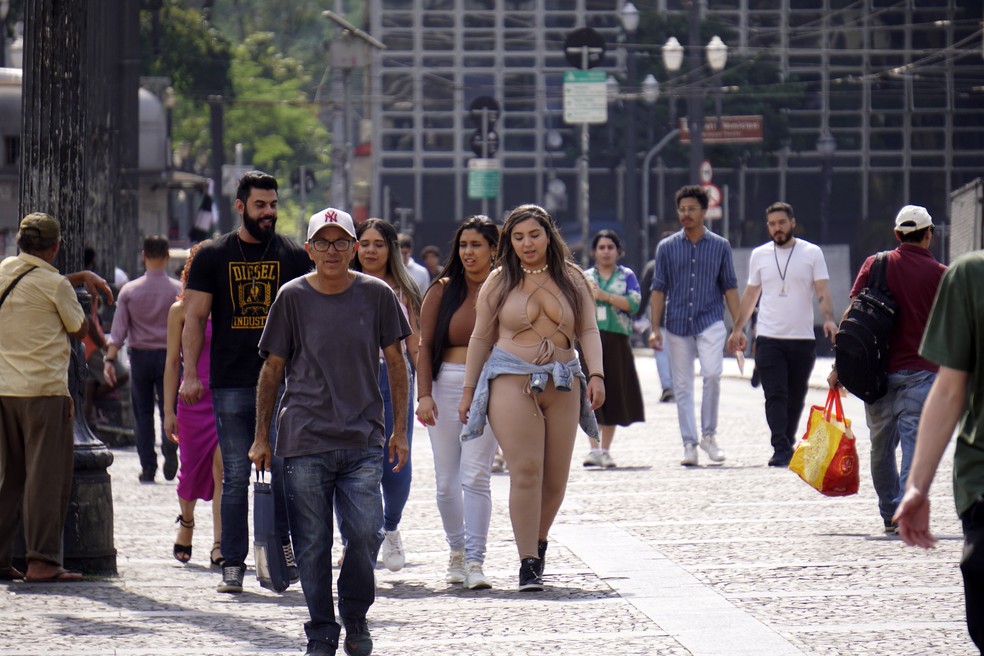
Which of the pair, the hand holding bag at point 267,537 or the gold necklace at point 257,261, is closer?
the hand holding bag at point 267,537

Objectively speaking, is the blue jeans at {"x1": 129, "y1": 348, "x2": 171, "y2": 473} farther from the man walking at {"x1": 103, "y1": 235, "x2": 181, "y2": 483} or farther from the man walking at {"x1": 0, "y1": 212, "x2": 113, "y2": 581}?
the man walking at {"x1": 0, "y1": 212, "x2": 113, "y2": 581}

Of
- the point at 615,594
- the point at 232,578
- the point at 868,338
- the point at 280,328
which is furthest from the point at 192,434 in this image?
the point at 868,338

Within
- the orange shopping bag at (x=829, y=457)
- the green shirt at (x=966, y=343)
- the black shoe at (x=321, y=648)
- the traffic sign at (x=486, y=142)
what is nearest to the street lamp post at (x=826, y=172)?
the traffic sign at (x=486, y=142)

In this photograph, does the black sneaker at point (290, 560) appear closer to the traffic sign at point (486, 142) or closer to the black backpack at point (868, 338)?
the black backpack at point (868, 338)

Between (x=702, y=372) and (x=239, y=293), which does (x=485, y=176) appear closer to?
(x=702, y=372)

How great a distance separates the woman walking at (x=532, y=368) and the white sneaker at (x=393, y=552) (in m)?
0.89

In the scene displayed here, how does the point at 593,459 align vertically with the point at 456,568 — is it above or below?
below

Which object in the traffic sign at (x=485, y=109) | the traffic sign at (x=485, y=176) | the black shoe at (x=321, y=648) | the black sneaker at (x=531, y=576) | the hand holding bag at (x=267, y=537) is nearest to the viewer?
the black shoe at (x=321, y=648)

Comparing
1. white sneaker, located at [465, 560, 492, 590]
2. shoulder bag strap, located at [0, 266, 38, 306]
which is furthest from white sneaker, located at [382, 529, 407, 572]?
shoulder bag strap, located at [0, 266, 38, 306]

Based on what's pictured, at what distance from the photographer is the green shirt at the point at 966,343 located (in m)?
5.04

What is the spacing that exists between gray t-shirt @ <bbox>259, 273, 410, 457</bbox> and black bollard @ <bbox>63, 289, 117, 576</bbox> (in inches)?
106

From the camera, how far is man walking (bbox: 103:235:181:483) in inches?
577

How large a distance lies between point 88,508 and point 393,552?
1.51m

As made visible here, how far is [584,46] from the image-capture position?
33.7m
